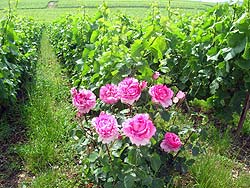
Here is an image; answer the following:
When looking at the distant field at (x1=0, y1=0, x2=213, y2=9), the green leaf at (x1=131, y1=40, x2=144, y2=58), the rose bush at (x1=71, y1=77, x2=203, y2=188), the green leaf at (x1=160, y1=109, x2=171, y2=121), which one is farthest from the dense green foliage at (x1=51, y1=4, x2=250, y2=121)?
the distant field at (x1=0, y1=0, x2=213, y2=9)

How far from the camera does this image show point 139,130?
6.08 feet

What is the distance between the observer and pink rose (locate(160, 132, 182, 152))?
89.7 inches

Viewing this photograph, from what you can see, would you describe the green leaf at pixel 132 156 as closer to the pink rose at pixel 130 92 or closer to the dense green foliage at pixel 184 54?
the pink rose at pixel 130 92

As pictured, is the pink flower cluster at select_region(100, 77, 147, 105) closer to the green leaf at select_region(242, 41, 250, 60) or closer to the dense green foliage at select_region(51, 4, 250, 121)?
the dense green foliage at select_region(51, 4, 250, 121)

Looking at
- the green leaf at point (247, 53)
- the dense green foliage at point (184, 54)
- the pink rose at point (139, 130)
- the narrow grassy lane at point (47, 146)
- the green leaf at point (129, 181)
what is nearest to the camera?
the pink rose at point (139, 130)

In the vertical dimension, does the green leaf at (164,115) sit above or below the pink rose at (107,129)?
below

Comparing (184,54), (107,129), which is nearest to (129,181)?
(107,129)

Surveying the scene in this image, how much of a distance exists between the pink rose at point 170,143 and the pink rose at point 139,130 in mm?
444

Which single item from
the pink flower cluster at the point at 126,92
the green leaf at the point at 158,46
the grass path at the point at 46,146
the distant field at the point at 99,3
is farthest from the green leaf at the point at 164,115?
the distant field at the point at 99,3

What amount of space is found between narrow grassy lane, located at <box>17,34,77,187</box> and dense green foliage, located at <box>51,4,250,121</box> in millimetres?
526

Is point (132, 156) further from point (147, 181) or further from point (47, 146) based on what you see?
point (47, 146)

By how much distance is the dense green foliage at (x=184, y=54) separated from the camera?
2607 mm

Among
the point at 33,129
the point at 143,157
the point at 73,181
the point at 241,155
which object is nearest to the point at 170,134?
the point at 143,157

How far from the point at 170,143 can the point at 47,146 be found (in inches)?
55.6
